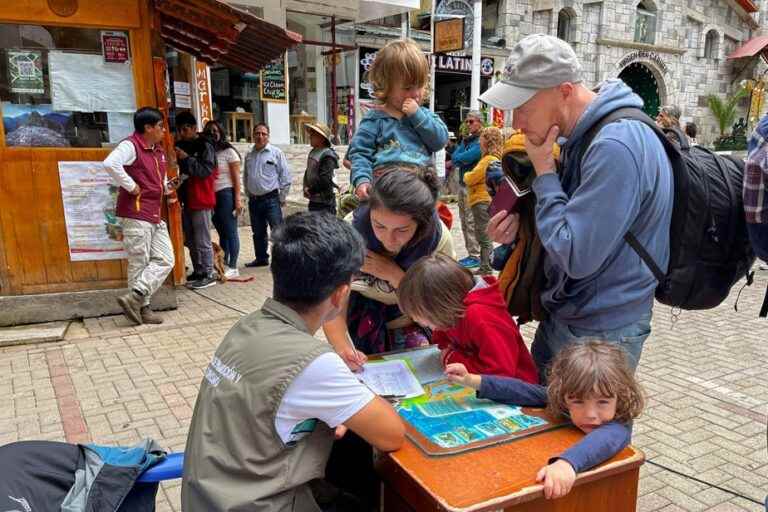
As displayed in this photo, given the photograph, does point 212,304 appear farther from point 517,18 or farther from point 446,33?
point 517,18

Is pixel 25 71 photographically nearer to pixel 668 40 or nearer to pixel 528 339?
pixel 528 339

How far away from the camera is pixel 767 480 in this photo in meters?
2.96

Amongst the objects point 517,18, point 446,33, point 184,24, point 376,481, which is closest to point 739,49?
point 517,18

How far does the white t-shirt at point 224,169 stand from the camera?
7.16 metres

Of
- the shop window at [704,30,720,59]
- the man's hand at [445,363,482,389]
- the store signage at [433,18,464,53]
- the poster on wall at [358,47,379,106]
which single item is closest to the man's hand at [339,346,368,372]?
the man's hand at [445,363,482,389]

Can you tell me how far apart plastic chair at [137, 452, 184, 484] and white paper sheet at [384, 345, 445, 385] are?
82 cm

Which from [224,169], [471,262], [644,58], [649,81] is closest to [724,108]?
[649,81]

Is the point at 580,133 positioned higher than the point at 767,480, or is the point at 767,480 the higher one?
the point at 580,133

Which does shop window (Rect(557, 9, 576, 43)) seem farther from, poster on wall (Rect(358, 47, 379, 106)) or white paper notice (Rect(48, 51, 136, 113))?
white paper notice (Rect(48, 51, 136, 113))

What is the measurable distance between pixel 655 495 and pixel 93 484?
252cm

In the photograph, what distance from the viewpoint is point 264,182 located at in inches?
296

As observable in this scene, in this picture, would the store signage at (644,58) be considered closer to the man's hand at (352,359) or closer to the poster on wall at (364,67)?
the poster on wall at (364,67)

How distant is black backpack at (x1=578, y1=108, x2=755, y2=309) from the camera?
1674mm

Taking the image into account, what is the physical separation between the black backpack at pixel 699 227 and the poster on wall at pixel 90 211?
15.6ft
